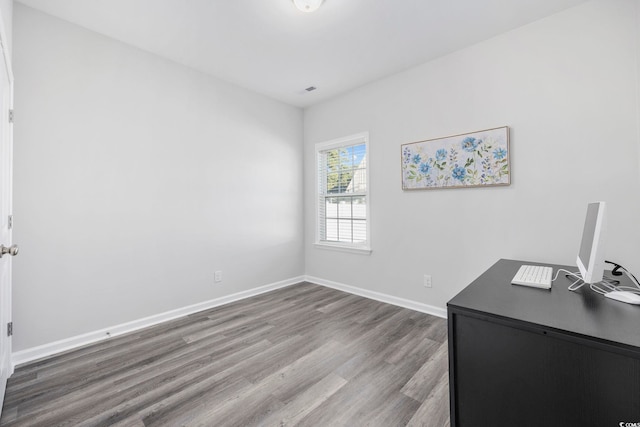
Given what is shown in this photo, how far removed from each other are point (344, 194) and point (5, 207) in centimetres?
314

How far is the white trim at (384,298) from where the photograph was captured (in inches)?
114

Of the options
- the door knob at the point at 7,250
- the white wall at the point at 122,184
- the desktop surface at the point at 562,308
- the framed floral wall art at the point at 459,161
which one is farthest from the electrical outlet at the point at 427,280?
the door knob at the point at 7,250

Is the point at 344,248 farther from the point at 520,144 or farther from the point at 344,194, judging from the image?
the point at 520,144

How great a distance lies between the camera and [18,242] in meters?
2.06

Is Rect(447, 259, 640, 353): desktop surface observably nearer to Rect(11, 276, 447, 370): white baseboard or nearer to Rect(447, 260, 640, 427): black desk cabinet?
Rect(447, 260, 640, 427): black desk cabinet

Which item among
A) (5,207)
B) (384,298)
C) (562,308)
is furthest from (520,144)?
(5,207)

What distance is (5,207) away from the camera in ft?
5.64

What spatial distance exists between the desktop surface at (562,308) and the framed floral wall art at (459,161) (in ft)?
4.05

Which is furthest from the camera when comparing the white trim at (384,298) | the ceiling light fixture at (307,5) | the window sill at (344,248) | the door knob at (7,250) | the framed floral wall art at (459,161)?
the window sill at (344,248)

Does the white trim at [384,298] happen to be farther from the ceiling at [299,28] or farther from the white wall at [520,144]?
the ceiling at [299,28]

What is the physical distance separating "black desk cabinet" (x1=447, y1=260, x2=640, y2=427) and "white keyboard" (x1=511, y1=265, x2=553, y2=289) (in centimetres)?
13

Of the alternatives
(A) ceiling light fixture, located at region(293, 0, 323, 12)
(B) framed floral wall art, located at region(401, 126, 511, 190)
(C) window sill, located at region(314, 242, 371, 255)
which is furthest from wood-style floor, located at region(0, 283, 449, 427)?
(A) ceiling light fixture, located at region(293, 0, 323, 12)

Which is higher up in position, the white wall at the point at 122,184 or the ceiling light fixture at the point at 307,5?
the ceiling light fixture at the point at 307,5

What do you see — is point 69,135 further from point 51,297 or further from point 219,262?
point 219,262
